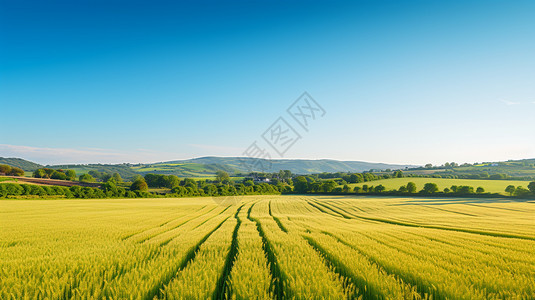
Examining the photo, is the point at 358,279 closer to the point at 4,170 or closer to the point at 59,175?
the point at 4,170

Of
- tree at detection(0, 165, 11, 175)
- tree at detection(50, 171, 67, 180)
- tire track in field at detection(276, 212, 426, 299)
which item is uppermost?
tree at detection(0, 165, 11, 175)

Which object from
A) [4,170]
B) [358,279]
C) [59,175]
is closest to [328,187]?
[358,279]

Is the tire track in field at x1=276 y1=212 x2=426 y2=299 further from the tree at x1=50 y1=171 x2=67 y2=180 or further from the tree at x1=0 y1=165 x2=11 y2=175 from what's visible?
the tree at x1=50 y1=171 x2=67 y2=180

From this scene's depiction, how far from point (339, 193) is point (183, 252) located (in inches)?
3429

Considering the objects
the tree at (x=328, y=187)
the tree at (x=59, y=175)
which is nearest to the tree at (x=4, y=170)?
the tree at (x=59, y=175)

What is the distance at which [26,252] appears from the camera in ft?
26.1

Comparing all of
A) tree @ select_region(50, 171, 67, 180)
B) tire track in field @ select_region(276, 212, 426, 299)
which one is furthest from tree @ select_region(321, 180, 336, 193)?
tree @ select_region(50, 171, 67, 180)

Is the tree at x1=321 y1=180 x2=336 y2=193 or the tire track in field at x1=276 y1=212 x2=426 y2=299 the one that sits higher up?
the tire track in field at x1=276 y1=212 x2=426 y2=299

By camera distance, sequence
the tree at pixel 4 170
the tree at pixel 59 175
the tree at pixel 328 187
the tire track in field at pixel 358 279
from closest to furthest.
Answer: the tire track in field at pixel 358 279 < the tree at pixel 4 170 < the tree at pixel 328 187 < the tree at pixel 59 175

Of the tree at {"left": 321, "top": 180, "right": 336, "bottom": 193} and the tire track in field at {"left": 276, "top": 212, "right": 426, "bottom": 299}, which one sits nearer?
the tire track in field at {"left": 276, "top": 212, "right": 426, "bottom": 299}

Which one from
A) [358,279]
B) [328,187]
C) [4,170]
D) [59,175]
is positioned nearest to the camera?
[358,279]

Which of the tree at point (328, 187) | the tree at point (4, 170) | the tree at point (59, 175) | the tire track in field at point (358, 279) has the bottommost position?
the tree at point (328, 187)

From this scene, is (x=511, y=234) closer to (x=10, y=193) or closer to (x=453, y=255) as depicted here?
(x=453, y=255)

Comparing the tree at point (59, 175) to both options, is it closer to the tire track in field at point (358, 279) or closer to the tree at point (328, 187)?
the tree at point (328, 187)
